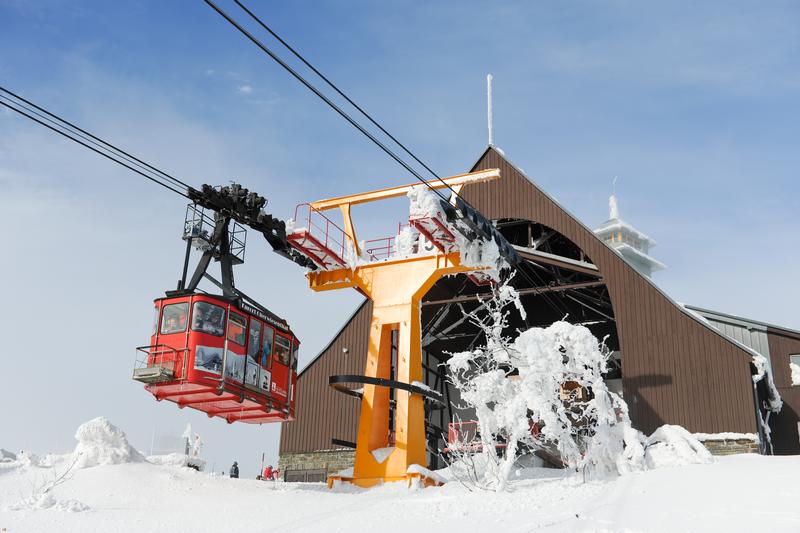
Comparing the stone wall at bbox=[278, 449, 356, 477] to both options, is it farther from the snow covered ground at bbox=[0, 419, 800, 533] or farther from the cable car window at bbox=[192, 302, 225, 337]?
the cable car window at bbox=[192, 302, 225, 337]

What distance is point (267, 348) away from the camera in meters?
19.9

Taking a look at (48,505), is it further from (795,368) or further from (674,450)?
(795,368)

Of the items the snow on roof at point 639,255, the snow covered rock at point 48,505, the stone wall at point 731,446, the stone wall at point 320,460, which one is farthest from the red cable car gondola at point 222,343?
the snow on roof at point 639,255

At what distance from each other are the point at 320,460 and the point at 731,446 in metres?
14.5

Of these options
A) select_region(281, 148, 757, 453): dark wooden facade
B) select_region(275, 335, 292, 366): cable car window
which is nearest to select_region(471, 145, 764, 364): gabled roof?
select_region(281, 148, 757, 453): dark wooden facade

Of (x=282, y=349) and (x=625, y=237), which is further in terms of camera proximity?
(x=625, y=237)

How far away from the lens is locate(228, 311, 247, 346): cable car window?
60.8 feet

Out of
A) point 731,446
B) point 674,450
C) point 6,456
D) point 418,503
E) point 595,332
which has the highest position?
point 595,332

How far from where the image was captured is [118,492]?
17.2 m

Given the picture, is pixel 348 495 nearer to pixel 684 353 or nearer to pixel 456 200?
pixel 456 200

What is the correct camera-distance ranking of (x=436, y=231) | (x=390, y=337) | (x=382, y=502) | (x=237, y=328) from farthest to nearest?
(x=390, y=337), (x=436, y=231), (x=237, y=328), (x=382, y=502)

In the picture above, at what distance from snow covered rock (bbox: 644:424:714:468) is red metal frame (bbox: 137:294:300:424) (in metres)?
9.63

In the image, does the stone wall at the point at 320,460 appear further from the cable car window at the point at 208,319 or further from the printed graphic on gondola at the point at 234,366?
the cable car window at the point at 208,319

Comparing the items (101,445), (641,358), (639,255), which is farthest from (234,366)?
(639,255)
